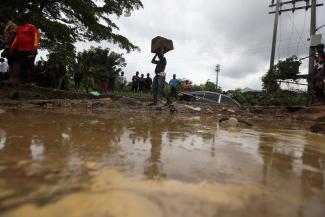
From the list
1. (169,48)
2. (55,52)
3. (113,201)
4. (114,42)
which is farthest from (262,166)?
(114,42)

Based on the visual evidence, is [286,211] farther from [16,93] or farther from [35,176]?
[16,93]

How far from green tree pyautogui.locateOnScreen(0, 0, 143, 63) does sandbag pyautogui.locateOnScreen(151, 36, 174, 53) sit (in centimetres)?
345

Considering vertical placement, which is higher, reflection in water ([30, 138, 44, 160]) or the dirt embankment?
the dirt embankment

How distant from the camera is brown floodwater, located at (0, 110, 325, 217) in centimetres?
112

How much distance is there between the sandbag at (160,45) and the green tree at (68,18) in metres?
3.45

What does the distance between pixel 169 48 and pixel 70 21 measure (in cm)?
618

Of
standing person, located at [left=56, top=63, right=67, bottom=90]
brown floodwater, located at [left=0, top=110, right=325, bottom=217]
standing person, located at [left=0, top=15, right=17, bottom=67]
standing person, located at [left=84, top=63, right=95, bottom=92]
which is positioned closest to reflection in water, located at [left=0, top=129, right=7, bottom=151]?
brown floodwater, located at [left=0, top=110, right=325, bottom=217]

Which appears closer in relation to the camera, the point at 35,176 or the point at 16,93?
the point at 35,176

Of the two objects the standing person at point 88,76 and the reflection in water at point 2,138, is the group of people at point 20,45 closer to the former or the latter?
the reflection in water at point 2,138

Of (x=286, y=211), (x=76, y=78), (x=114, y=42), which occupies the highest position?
(x=114, y=42)

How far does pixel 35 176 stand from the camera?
1.38m

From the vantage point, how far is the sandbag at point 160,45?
7.59 metres

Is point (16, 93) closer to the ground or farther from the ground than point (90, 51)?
closer to the ground

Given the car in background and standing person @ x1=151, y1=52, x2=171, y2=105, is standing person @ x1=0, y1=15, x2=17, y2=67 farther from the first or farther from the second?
the car in background
